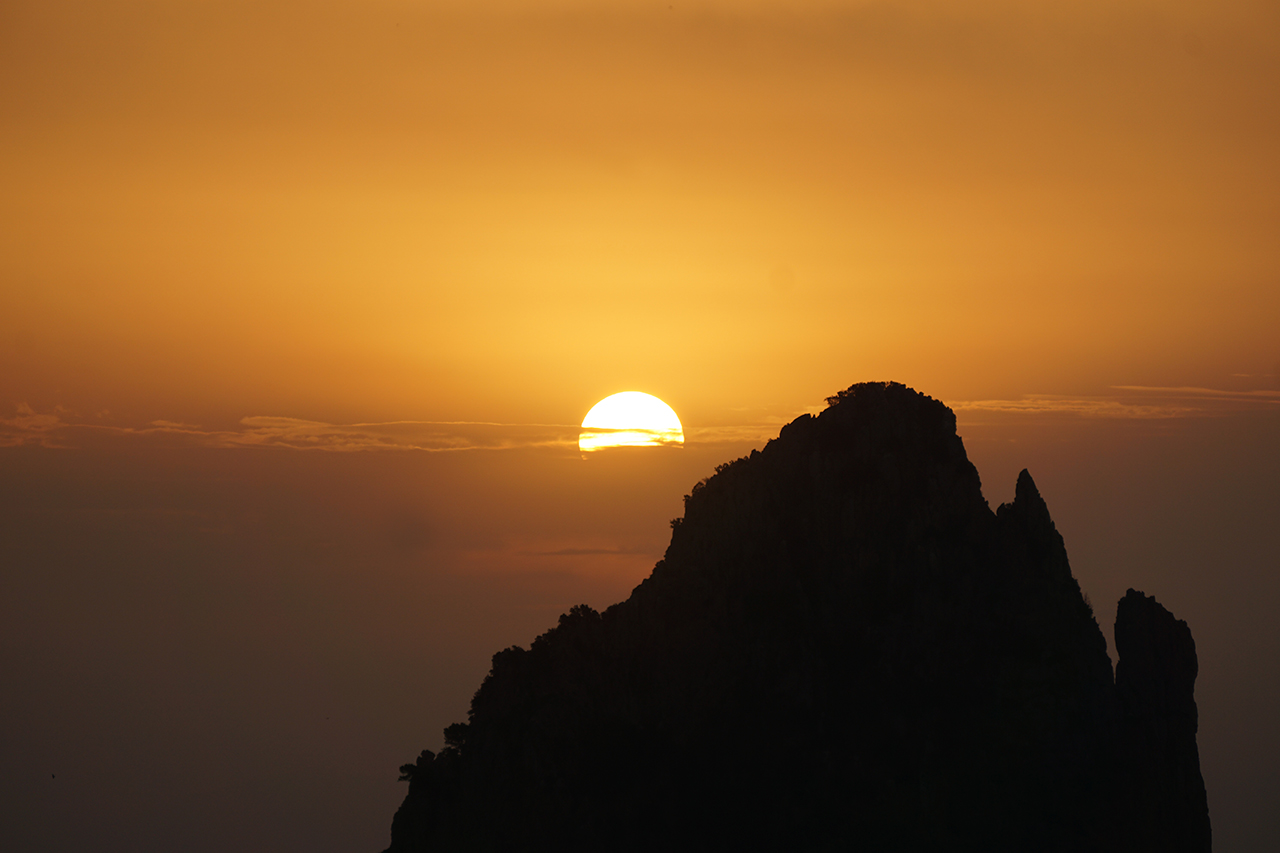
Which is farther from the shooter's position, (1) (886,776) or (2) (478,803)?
(2) (478,803)

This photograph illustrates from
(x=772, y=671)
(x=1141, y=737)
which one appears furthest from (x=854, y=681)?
(x=1141, y=737)

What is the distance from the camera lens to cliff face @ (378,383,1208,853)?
10250 cm

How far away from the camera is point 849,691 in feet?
351

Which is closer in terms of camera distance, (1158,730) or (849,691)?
(1158,730)

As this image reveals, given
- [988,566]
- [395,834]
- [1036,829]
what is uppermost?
[988,566]

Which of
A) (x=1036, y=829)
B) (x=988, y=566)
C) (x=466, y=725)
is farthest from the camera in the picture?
(x=466, y=725)

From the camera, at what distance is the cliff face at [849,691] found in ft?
336

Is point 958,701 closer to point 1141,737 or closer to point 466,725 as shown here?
point 1141,737

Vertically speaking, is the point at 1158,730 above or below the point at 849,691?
below

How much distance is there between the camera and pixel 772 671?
4264 inches

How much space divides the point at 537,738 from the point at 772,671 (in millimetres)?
22319

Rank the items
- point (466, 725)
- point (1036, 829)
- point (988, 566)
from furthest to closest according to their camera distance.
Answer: point (466, 725), point (988, 566), point (1036, 829)

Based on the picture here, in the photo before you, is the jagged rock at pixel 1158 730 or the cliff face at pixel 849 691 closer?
the cliff face at pixel 849 691

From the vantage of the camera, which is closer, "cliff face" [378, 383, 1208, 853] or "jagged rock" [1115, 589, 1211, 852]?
"cliff face" [378, 383, 1208, 853]
